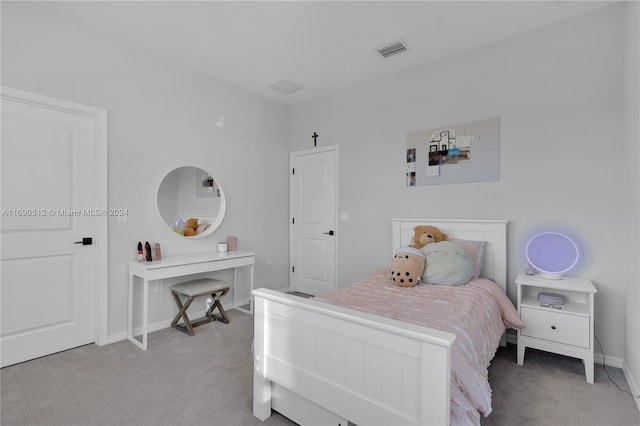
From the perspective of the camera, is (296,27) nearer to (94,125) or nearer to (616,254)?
(94,125)

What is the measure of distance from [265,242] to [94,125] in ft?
7.49

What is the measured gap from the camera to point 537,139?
8.97 feet

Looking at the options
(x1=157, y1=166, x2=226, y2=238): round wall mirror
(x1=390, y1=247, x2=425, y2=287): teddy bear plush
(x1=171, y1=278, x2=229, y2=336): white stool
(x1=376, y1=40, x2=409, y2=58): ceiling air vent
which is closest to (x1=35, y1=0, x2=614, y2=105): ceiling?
(x1=376, y1=40, x2=409, y2=58): ceiling air vent

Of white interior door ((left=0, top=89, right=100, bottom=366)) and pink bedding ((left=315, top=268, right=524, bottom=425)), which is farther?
white interior door ((left=0, top=89, right=100, bottom=366))

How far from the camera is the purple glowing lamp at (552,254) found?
2475 mm

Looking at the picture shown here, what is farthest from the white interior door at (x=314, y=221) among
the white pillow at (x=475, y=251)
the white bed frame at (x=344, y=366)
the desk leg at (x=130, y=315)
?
the white bed frame at (x=344, y=366)

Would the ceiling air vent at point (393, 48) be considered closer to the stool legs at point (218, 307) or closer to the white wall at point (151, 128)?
the white wall at point (151, 128)

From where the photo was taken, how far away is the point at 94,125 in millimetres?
2803

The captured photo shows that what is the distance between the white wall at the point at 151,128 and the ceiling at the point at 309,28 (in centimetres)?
20

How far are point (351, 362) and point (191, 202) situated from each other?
2.69m

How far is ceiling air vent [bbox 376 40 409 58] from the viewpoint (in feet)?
9.78

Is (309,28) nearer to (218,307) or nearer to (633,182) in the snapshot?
(633,182)

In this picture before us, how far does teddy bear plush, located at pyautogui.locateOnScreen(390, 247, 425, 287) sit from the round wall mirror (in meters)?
2.16

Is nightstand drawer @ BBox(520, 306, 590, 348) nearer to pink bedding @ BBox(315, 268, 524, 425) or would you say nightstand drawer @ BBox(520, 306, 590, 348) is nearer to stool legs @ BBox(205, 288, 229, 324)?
pink bedding @ BBox(315, 268, 524, 425)
